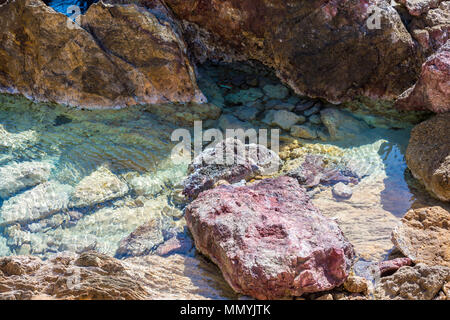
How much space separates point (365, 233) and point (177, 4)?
4.25 m

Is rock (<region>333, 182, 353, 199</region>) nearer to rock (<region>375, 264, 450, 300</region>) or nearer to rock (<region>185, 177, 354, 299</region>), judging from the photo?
rock (<region>185, 177, 354, 299</region>)

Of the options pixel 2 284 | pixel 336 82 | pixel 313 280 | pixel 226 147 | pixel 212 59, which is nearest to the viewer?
pixel 2 284

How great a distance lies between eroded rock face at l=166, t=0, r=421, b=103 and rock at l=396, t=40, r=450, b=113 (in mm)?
583

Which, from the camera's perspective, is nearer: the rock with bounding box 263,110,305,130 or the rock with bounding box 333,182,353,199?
the rock with bounding box 333,182,353,199

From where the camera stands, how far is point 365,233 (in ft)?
11.5

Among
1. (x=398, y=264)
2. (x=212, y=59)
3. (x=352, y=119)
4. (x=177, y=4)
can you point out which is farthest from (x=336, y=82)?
(x=398, y=264)

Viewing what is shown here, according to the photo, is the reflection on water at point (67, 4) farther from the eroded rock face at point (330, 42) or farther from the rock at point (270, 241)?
the rock at point (270, 241)

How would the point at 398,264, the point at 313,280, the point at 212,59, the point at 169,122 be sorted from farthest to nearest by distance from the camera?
the point at 212,59 < the point at 169,122 < the point at 398,264 < the point at 313,280

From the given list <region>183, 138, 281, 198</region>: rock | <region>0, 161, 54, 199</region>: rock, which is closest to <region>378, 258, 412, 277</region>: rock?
<region>183, 138, 281, 198</region>: rock

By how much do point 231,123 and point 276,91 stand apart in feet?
3.34

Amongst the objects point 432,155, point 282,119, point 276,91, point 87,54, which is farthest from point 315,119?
point 87,54

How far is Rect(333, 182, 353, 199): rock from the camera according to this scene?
13.2 feet

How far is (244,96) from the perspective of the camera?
5.70 metres

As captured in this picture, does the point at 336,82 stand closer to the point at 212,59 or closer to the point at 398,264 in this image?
the point at 212,59
